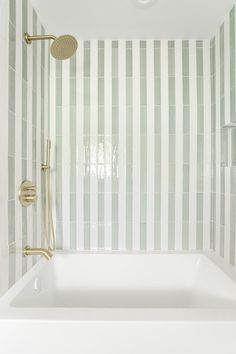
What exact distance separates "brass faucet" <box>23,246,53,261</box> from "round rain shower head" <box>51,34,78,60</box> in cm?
105

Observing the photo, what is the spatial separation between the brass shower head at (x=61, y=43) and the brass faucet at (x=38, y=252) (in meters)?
1.06

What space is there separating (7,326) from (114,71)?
176 centimetres

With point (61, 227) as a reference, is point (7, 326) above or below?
below

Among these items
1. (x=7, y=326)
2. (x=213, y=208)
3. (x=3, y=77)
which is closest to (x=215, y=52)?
(x=213, y=208)

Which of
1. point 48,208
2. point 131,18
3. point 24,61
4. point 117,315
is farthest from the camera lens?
point 48,208

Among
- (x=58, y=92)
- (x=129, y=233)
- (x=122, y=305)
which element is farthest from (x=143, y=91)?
(x=122, y=305)

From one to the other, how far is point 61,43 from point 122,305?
5.19 feet

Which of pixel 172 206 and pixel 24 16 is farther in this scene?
pixel 172 206

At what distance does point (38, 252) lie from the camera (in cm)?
159

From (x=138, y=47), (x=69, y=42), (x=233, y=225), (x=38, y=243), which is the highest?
(x=138, y=47)

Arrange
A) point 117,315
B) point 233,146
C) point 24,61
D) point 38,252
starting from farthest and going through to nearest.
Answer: point 233,146 < point 24,61 < point 38,252 < point 117,315

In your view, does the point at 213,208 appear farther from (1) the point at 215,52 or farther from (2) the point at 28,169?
(2) the point at 28,169

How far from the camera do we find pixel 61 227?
2.27 m

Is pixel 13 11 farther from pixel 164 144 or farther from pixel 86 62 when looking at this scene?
pixel 164 144
